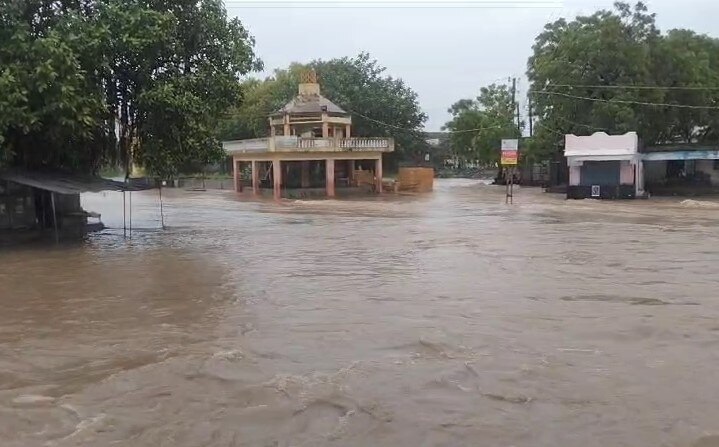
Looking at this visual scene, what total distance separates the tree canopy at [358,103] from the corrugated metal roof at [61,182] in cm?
3076

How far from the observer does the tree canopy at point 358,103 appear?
47.3 m

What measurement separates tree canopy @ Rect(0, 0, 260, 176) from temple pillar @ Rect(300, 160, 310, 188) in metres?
22.2

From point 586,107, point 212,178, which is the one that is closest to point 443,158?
point 212,178

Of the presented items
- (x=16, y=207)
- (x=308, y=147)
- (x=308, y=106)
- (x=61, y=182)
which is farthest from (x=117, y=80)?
(x=308, y=106)

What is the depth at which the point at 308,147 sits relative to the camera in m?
35.8

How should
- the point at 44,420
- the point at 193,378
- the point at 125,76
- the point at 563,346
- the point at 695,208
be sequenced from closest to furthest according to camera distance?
the point at 44,420 < the point at 193,378 < the point at 563,346 < the point at 125,76 < the point at 695,208

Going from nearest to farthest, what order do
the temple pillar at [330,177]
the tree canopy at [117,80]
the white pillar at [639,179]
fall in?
the tree canopy at [117,80], the white pillar at [639,179], the temple pillar at [330,177]

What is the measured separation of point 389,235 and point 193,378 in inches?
492

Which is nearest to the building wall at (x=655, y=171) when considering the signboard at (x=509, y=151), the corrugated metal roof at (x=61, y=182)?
the signboard at (x=509, y=151)

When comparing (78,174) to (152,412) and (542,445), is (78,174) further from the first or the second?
(542,445)

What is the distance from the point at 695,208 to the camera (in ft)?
86.0

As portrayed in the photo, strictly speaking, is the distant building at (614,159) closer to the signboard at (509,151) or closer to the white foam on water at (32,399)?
the signboard at (509,151)

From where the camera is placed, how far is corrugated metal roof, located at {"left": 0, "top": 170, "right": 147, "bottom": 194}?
14.7 m

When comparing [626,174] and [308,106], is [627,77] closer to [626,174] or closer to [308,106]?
[626,174]
